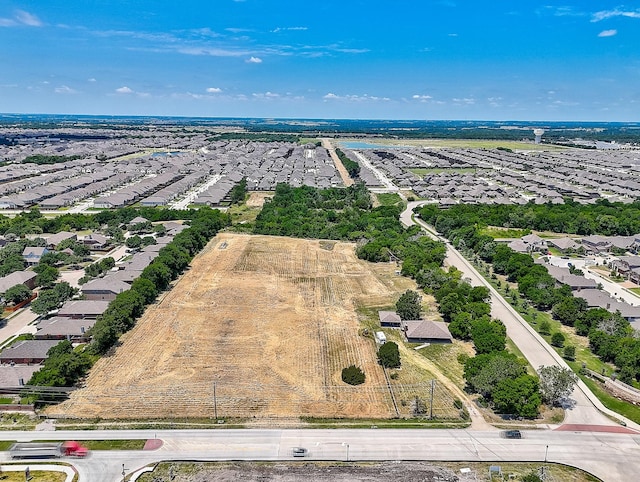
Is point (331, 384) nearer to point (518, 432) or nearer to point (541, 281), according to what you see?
point (518, 432)

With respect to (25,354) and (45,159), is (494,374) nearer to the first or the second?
(25,354)

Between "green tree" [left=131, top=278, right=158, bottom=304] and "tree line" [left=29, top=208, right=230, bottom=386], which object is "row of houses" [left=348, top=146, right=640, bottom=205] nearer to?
"tree line" [left=29, top=208, right=230, bottom=386]

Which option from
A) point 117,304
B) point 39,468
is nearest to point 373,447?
point 39,468

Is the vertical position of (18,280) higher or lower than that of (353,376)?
higher

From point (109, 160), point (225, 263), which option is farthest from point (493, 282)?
point (109, 160)

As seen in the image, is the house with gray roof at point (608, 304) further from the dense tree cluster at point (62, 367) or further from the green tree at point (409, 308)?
the dense tree cluster at point (62, 367)

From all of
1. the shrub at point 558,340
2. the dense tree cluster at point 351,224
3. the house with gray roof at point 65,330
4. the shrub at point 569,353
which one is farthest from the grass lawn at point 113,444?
the dense tree cluster at point 351,224
